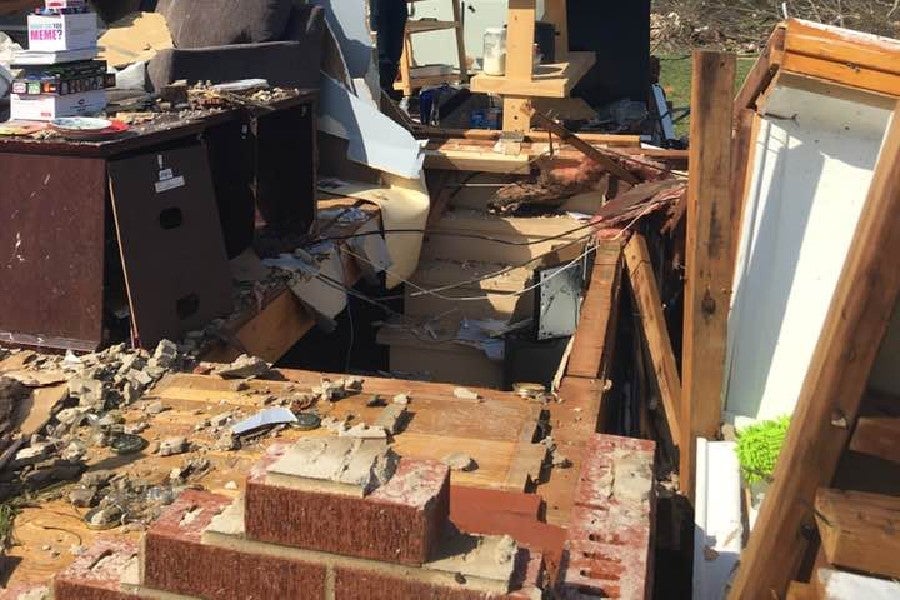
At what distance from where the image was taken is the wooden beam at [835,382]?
1.87 metres

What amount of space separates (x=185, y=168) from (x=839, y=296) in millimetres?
3366

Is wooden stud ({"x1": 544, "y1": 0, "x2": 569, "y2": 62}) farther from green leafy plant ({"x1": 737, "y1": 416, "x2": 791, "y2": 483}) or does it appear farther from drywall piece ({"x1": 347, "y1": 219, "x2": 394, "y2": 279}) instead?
green leafy plant ({"x1": 737, "y1": 416, "x2": 791, "y2": 483})

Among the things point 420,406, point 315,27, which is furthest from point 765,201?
point 315,27

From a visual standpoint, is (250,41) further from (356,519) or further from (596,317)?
(356,519)

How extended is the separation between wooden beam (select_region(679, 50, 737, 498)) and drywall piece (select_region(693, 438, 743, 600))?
11 centimetres

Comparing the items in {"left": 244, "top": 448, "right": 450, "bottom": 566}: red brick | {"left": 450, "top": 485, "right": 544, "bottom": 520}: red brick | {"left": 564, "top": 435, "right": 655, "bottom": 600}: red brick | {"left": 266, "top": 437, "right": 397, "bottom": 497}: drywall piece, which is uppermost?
{"left": 266, "top": 437, "right": 397, "bottom": 497}: drywall piece

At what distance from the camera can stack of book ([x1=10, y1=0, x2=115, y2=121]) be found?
4496mm

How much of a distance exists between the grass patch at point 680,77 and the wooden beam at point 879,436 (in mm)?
14537

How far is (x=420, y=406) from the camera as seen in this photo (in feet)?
13.0

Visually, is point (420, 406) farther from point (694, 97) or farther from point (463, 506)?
point (694, 97)

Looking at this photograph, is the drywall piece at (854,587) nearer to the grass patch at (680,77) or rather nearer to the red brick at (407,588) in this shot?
the red brick at (407,588)

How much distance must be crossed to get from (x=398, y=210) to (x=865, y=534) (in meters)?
5.64

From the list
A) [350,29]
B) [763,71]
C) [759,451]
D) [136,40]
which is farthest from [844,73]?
[136,40]

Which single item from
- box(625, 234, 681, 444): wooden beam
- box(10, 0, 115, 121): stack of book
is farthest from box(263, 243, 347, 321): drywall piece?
box(625, 234, 681, 444): wooden beam
